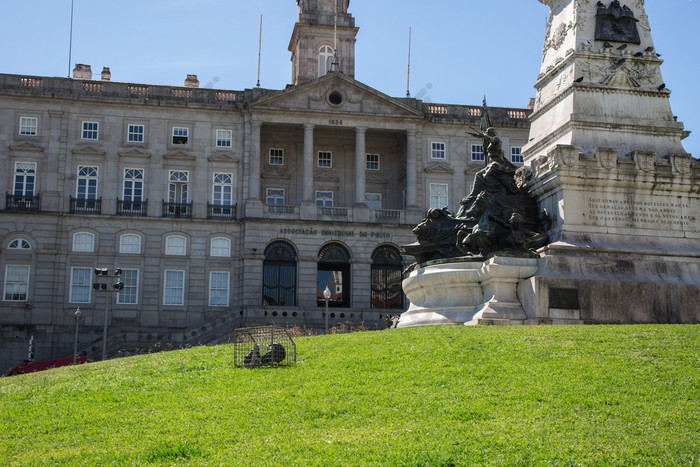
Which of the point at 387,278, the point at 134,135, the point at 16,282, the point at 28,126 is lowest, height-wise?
the point at 16,282

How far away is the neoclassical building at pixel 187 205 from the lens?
51.2m

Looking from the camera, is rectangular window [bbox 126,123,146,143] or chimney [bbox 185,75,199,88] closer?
rectangular window [bbox 126,123,146,143]

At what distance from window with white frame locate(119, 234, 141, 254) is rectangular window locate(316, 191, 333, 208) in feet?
39.2

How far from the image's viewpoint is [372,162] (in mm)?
59312

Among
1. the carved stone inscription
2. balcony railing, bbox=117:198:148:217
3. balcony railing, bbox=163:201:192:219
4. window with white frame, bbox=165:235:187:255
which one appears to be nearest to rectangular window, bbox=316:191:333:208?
balcony railing, bbox=163:201:192:219

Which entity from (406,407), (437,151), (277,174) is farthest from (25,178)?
(406,407)

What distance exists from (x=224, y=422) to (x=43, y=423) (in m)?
2.98

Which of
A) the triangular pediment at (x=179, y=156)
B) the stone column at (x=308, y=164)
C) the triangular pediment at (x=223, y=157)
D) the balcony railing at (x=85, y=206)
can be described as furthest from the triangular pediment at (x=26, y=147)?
the stone column at (x=308, y=164)

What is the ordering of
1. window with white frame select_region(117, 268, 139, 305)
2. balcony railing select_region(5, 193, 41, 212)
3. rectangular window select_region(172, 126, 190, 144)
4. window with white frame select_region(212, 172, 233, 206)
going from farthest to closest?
rectangular window select_region(172, 126, 190, 144) → window with white frame select_region(212, 172, 233, 206) → balcony railing select_region(5, 193, 41, 212) → window with white frame select_region(117, 268, 139, 305)

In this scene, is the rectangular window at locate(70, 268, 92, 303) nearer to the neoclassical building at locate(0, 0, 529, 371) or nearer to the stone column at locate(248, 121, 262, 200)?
the neoclassical building at locate(0, 0, 529, 371)

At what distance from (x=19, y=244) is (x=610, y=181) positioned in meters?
41.1

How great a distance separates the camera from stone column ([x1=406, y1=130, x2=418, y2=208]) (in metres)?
55.3

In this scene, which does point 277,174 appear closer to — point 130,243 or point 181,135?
point 181,135

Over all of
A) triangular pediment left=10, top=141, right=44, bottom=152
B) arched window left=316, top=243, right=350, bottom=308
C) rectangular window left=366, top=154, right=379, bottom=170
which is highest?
rectangular window left=366, top=154, right=379, bottom=170
